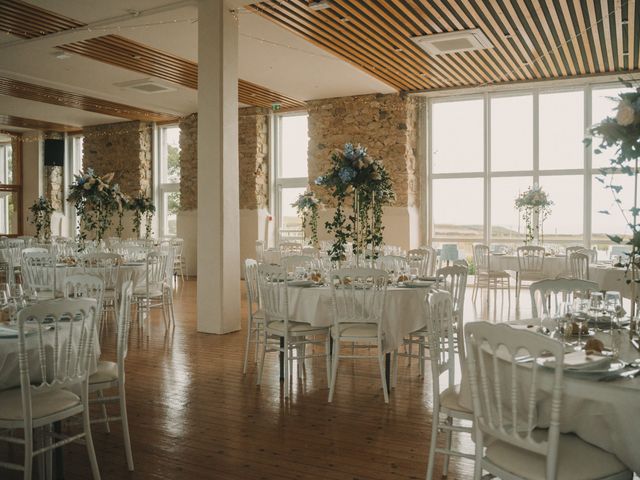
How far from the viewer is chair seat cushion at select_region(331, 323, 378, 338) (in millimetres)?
4762

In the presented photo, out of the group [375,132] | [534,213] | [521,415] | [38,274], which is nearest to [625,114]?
[521,415]

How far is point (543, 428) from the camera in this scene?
8.30 feet

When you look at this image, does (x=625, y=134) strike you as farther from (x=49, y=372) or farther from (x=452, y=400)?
(x=49, y=372)

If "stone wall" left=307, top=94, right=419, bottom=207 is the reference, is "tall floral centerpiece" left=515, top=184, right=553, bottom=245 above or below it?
below

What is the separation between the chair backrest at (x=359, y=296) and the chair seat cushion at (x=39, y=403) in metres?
2.23

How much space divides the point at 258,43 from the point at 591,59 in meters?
5.64

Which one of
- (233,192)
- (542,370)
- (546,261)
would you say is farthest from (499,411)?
(546,261)

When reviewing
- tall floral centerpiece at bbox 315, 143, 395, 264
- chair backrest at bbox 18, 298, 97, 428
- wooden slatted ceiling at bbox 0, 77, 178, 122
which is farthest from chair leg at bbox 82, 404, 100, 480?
wooden slatted ceiling at bbox 0, 77, 178, 122

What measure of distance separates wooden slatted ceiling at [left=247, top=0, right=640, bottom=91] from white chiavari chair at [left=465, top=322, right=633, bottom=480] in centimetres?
614

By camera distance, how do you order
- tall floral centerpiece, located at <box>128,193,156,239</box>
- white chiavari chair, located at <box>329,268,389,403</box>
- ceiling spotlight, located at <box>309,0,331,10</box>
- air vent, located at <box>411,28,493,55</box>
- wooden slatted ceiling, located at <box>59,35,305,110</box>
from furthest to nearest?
tall floral centerpiece, located at <box>128,193,156,239</box> < wooden slatted ceiling, located at <box>59,35,305,110</box> < air vent, located at <box>411,28,493,55</box> < ceiling spotlight, located at <box>309,0,331,10</box> < white chiavari chair, located at <box>329,268,389,403</box>

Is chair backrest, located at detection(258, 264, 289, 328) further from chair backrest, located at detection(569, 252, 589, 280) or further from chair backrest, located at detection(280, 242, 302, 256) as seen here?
chair backrest, located at detection(280, 242, 302, 256)

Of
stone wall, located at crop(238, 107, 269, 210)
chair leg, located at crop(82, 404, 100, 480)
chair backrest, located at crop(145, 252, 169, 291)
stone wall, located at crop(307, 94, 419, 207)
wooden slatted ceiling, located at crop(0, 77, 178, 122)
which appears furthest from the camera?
stone wall, located at crop(238, 107, 269, 210)

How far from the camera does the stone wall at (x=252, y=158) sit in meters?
14.2

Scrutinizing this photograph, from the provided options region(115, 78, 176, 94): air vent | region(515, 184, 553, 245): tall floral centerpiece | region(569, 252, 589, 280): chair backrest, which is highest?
region(115, 78, 176, 94): air vent
